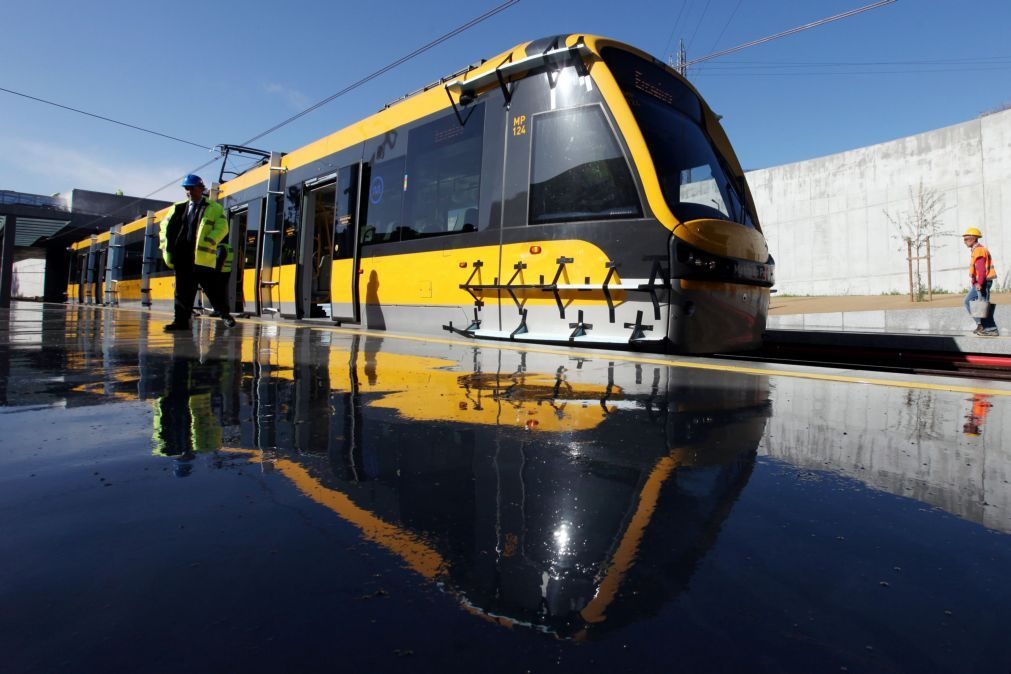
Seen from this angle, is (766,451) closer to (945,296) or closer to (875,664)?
(875,664)

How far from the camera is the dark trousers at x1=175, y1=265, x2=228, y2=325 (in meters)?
6.96

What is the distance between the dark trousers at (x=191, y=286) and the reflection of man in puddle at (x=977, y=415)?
25.0 feet

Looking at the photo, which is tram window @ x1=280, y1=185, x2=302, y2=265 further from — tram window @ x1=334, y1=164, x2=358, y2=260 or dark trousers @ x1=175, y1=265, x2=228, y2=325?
dark trousers @ x1=175, y1=265, x2=228, y2=325

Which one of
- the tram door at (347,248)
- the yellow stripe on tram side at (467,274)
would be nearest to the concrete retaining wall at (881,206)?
the yellow stripe on tram side at (467,274)

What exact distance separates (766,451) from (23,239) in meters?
46.4

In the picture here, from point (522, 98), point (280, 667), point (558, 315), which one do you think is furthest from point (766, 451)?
point (522, 98)

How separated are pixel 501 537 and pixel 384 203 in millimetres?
6697

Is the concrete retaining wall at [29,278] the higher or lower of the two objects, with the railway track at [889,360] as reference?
higher

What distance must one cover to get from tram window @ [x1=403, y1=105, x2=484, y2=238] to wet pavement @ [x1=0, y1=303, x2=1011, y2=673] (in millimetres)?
4131

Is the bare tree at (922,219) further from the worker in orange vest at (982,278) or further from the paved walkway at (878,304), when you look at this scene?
the worker in orange vest at (982,278)

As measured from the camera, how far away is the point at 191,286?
722 centimetres

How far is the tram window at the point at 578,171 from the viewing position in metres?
4.94

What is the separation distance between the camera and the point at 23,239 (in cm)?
3503

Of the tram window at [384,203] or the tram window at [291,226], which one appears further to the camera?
the tram window at [291,226]
